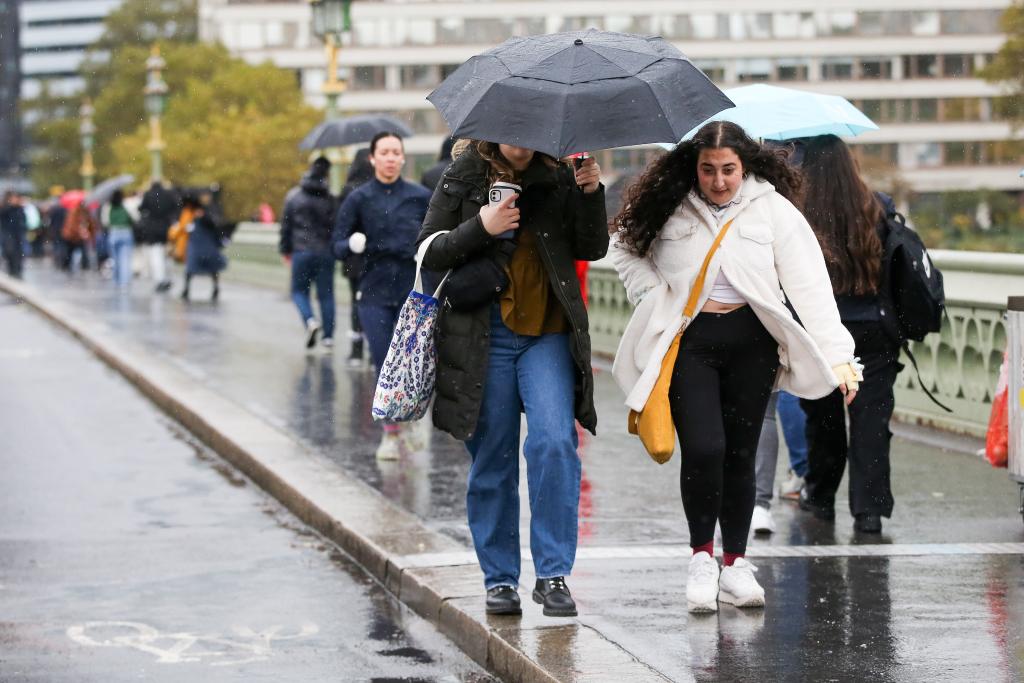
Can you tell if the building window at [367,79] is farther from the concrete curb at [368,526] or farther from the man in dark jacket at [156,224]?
the concrete curb at [368,526]

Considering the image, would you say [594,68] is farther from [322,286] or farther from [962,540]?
[322,286]

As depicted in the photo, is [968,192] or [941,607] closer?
[941,607]

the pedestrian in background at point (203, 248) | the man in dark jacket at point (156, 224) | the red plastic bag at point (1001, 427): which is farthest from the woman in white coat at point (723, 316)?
the man in dark jacket at point (156, 224)

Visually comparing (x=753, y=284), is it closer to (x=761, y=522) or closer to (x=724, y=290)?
(x=724, y=290)

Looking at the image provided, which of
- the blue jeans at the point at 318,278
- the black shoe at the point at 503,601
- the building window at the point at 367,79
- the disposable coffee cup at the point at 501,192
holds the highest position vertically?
the building window at the point at 367,79

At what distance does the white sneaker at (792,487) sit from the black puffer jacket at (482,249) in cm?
303

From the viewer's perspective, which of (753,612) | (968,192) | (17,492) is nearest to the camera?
(753,612)

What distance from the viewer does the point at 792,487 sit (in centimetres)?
891

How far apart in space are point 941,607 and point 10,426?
827 centimetres

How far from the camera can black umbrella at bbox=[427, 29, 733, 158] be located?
17.6 ft

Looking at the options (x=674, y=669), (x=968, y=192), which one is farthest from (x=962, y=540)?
(x=968, y=192)

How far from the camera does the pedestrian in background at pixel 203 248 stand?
90.2 feet

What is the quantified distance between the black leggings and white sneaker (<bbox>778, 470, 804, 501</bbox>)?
245cm

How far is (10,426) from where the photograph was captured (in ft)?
42.6
